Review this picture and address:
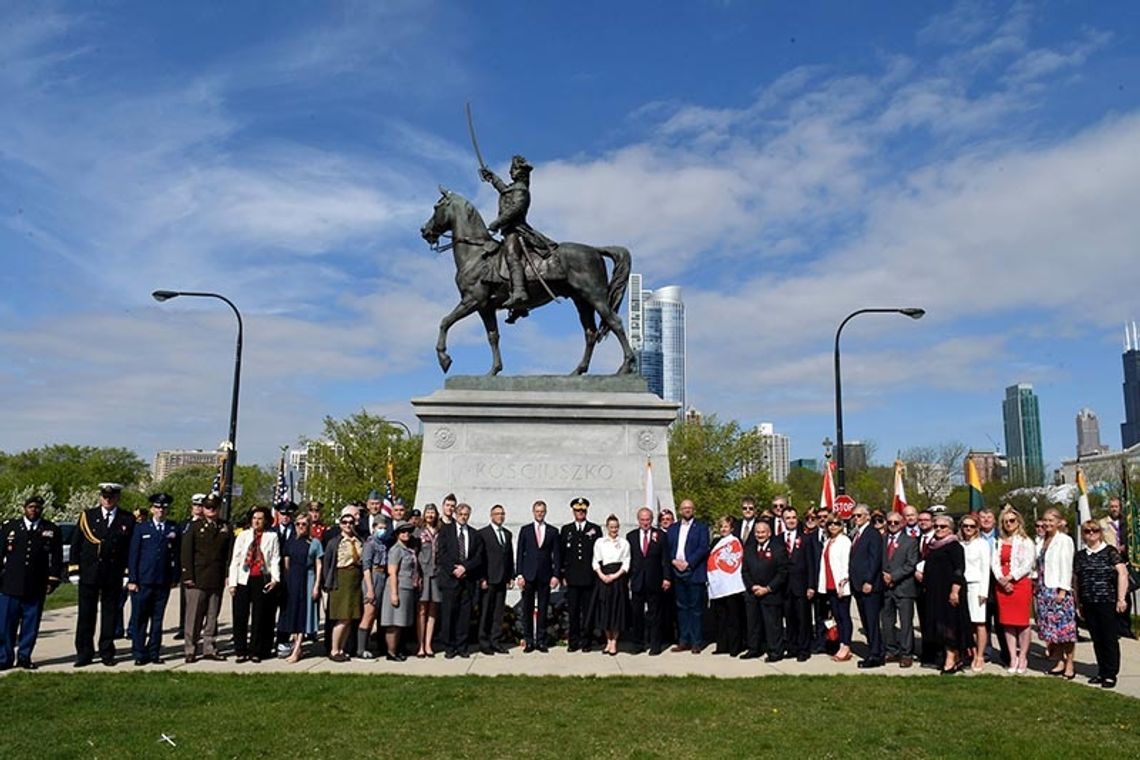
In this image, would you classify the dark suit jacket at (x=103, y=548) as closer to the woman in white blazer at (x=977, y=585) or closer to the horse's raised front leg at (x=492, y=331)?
the horse's raised front leg at (x=492, y=331)

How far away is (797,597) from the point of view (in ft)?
37.2

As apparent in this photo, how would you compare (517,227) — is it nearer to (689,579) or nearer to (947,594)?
(689,579)

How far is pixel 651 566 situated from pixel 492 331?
6.07 metres

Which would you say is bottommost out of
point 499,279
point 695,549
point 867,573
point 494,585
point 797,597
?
point 797,597

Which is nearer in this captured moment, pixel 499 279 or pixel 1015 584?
pixel 1015 584

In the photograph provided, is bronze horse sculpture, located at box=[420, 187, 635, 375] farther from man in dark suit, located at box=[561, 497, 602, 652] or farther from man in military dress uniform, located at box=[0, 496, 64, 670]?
man in military dress uniform, located at box=[0, 496, 64, 670]

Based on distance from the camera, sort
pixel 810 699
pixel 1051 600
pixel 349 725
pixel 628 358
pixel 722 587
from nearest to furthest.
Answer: pixel 349 725
pixel 810 699
pixel 1051 600
pixel 722 587
pixel 628 358

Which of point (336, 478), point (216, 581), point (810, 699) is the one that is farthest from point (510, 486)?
point (336, 478)

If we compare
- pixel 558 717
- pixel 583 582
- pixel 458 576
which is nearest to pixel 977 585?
pixel 583 582

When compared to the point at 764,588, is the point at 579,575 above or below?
above

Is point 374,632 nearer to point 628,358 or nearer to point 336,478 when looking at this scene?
point 628,358

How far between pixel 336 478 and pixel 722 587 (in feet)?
136

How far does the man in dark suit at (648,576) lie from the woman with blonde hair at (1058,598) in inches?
175

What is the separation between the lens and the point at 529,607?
11742 mm
